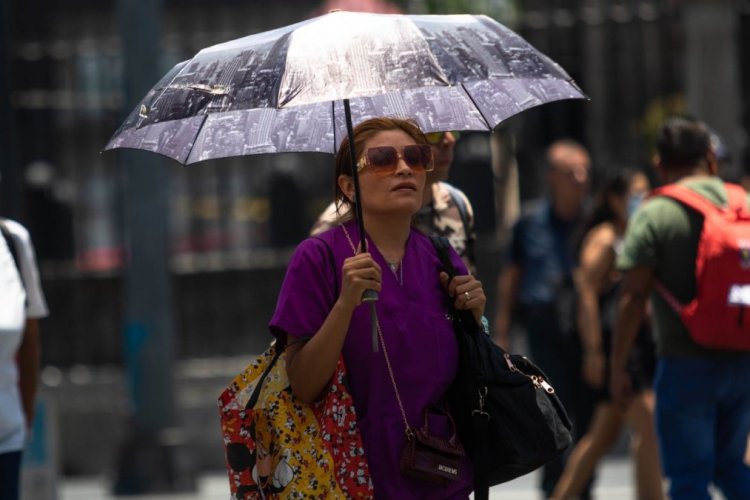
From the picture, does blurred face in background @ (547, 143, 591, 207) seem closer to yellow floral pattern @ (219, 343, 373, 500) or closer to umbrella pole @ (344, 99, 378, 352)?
umbrella pole @ (344, 99, 378, 352)

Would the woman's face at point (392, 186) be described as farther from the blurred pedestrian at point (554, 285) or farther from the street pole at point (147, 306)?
the street pole at point (147, 306)

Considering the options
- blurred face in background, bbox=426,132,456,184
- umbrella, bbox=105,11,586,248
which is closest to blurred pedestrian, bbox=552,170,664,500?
blurred face in background, bbox=426,132,456,184

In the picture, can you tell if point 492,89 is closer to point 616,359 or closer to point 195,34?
point 616,359

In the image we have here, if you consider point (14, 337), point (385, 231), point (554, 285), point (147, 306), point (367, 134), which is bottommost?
point (147, 306)

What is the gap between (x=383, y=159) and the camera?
4078mm

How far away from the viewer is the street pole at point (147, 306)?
10133mm

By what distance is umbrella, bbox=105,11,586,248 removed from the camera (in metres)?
3.99

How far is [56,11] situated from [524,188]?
4057mm

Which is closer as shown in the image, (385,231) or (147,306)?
(385,231)

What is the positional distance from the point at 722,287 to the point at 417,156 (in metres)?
2.11

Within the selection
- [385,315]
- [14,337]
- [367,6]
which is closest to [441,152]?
[14,337]

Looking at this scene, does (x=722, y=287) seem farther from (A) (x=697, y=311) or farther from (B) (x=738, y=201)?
(B) (x=738, y=201)

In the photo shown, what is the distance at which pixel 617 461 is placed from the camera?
11.1 meters

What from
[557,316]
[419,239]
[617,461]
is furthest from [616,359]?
[617,461]
